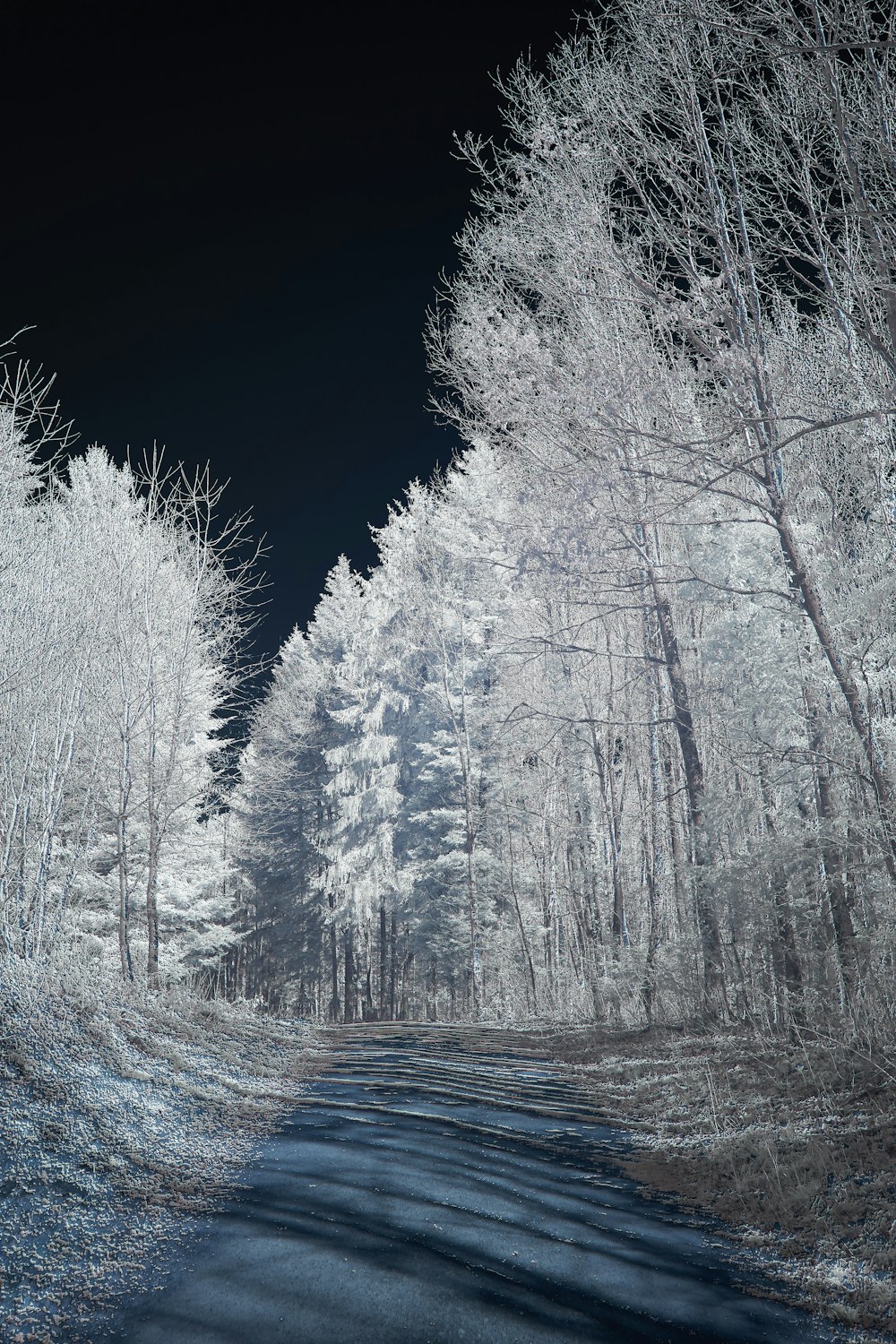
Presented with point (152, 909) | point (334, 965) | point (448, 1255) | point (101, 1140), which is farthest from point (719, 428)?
point (334, 965)

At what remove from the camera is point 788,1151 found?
17.4 feet

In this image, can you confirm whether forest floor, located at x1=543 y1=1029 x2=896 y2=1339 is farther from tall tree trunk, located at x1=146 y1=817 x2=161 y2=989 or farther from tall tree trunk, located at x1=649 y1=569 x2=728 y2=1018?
tall tree trunk, located at x1=146 y1=817 x2=161 y2=989

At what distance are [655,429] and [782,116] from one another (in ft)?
9.20

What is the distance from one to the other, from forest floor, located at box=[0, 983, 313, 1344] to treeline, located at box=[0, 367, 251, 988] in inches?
46.9

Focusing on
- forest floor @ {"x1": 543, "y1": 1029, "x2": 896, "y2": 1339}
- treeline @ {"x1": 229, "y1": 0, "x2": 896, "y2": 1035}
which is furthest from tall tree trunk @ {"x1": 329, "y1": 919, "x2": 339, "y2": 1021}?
Answer: forest floor @ {"x1": 543, "y1": 1029, "x2": 896, "y2": 1339}

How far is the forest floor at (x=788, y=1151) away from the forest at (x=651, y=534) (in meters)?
0.76

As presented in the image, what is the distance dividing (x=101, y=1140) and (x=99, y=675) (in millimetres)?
7677

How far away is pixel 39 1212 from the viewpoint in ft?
13.8

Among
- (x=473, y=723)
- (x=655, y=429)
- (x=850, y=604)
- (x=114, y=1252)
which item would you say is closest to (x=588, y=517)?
(x=655, y=429)

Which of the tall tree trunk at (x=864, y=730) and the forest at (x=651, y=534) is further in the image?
the forest at (x=651, y=534)

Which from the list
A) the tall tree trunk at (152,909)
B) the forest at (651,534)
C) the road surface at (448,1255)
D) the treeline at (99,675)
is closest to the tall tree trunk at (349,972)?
the forest at (651,534)

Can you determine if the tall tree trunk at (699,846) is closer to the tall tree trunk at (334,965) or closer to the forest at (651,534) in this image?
the forest at (651,534)

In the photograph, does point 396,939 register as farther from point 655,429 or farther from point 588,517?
point 655,429

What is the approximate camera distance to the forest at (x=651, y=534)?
7012 millimetres
